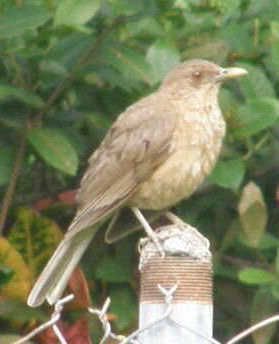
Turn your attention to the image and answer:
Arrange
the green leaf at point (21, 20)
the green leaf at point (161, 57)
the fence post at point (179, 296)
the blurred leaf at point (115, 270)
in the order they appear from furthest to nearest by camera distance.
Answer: the blurred leaf at point (115, 270) < the green leaf at point (161, 57) < the green leaf at point (21, 20) < the fence post at point (179, 296)

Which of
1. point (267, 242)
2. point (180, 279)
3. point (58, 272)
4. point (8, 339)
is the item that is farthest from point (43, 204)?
point (180, 279)

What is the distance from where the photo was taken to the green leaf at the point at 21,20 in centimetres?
571

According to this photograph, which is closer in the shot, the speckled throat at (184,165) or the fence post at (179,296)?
the fence post at (179,296)

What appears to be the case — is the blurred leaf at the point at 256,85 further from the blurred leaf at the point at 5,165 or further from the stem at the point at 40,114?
the blurred leaf at the point at 5,165

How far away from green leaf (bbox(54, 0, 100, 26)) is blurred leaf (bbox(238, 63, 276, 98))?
706 millimetres

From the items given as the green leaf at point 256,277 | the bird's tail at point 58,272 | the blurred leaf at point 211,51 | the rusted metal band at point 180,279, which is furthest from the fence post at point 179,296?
the blurred leaf at point 211,51

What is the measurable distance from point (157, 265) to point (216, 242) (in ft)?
6.97

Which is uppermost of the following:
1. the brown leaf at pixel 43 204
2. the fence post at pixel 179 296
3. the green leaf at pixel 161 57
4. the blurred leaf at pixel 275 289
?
the fence post at pixel 179 296

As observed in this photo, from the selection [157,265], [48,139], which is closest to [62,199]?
[48,139]

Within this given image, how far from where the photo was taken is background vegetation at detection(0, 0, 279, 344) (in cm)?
584

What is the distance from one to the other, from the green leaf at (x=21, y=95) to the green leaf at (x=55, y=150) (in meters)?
0.12

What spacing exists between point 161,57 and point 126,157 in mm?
443

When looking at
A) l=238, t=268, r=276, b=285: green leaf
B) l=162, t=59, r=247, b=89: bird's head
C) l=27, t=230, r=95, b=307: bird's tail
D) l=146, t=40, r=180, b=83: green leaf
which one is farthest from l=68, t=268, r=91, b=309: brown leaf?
l=162, t=59, r=247, b=89: bird's head

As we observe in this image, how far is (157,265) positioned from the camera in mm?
4043
